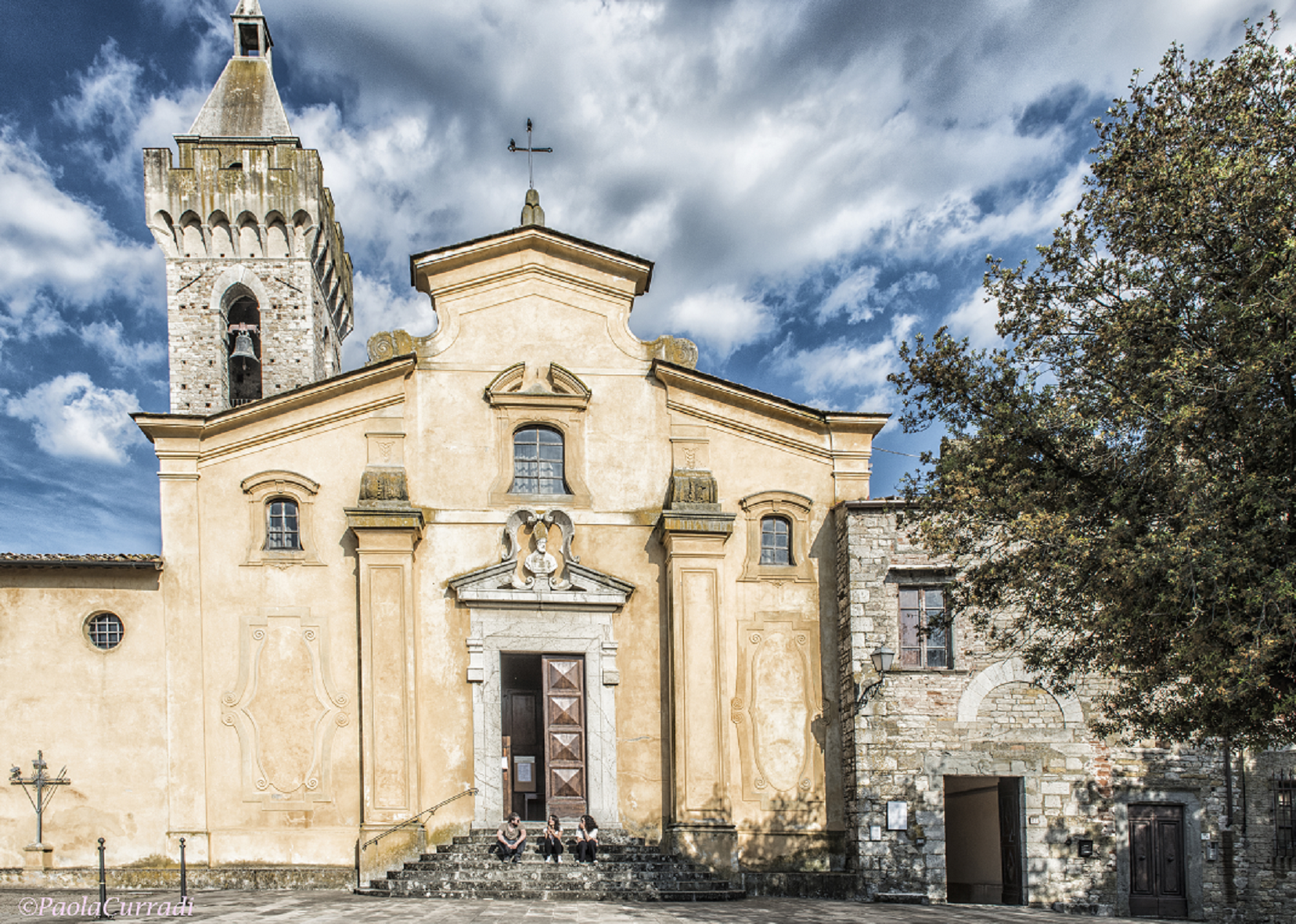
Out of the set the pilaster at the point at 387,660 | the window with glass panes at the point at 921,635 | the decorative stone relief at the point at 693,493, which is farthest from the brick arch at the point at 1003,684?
the pilaster at the point at 387,660

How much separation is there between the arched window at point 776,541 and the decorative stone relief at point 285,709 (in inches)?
280

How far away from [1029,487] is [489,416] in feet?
30.3

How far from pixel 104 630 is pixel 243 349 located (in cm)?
1375

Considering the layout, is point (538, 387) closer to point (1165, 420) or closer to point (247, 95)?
point (1165, 420)

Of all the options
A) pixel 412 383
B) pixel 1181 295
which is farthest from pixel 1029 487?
pixel 412 383

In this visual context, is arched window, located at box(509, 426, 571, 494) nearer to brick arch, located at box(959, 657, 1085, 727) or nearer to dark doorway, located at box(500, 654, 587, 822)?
dark doorway, located at box(500, 654, 587, 822)

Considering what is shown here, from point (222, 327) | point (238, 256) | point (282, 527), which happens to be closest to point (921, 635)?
point (282, 527)

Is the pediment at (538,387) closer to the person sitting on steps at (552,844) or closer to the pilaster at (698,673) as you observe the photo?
the pilaster at (698,673)

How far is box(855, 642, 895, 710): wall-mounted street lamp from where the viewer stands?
16.1 m

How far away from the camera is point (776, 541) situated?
58.2ft

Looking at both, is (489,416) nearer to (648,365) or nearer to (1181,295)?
(648,365)

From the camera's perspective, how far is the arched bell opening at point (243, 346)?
2902 cm

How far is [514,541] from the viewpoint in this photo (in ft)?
55.9

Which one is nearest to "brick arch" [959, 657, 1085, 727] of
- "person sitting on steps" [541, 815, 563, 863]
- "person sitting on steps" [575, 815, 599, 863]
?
"person sitting on steps" [575, 815, 599, 863]
